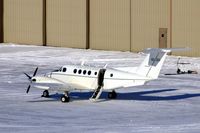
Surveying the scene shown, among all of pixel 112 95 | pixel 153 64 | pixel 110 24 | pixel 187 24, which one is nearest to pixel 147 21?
pixel 187 24

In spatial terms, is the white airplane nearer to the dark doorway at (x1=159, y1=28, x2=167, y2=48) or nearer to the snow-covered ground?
the snow-covered ground

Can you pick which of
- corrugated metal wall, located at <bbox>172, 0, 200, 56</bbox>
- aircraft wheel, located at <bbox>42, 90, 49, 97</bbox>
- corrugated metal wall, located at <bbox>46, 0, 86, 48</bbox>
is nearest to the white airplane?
aircraft wheel, located at <bbox>42, 90, 49, 97</bbox>

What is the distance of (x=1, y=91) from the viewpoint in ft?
119

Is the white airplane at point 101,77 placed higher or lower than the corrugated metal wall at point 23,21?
lower

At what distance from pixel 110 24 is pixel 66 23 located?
14.6 feet

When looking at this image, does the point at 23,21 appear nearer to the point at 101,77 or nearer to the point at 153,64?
the point at 101,77

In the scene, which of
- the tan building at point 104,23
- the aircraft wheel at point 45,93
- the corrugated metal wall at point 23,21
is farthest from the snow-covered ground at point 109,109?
the corrugated metal wall at point 23,21

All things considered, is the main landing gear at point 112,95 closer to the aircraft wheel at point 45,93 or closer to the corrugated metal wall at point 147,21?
the aircraft wheel at point 45,93

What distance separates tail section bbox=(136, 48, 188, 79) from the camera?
100ft

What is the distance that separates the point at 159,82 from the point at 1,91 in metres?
8.89

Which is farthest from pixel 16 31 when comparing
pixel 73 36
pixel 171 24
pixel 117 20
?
pixel 171 24

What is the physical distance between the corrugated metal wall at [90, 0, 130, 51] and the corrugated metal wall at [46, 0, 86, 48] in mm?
898

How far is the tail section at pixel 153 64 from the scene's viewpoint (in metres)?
30.5

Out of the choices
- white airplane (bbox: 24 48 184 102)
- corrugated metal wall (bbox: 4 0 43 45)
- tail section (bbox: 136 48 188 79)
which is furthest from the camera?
corrugated metal wall (bbox: 4 0 43 45)
